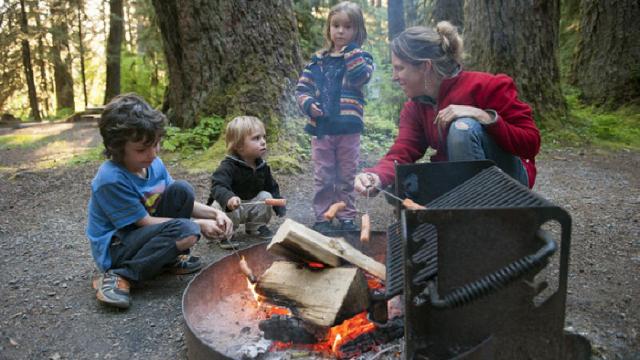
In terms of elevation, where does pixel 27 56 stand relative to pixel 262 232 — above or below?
above

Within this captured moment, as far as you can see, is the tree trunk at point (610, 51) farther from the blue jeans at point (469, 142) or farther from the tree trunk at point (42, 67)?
the tree trunk at point (42, 67)

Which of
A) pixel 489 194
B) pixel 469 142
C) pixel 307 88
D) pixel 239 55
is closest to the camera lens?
pixel 489 194

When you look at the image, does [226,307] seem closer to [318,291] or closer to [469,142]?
[318,291]

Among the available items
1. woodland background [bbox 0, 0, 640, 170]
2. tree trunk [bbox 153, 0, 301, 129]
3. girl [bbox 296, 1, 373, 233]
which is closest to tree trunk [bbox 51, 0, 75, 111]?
woodland background [bbox 0, 0, 640, 170]

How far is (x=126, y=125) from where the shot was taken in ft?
7.95

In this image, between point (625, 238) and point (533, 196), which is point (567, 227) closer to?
point (533, 196)

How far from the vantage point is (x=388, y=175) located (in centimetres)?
252

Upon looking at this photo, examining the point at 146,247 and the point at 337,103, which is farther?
the point at 337,103

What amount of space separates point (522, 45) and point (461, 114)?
4413 mm

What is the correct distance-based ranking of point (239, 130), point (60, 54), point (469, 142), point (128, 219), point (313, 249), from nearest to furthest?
point (313, 249) < point (469, 142) < point (128, 219) < point (239, 130) < point (60, 54)

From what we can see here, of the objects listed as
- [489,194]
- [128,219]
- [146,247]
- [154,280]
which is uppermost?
[489,194]

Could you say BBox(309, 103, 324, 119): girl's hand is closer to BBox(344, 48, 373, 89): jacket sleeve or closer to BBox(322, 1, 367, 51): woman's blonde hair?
BBox(344, 48, 373, 89): jacket sleeve

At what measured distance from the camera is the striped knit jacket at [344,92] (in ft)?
11.6

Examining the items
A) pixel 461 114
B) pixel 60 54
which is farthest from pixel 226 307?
pixel 60 54
